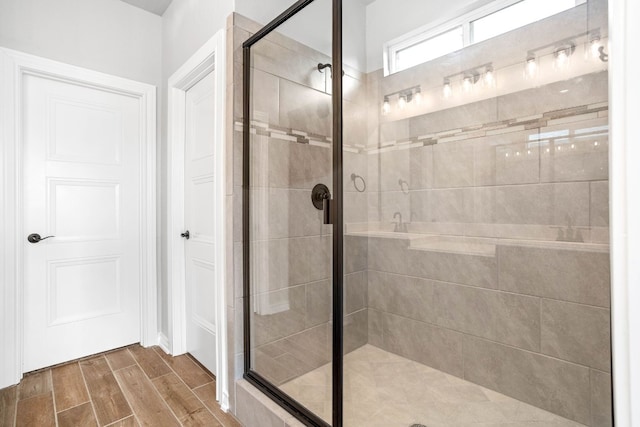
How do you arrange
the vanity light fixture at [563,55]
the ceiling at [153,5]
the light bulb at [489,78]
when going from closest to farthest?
1. the vanity light fixture at [563,55]
2. the light bulb at [489,78]
3. the ceiling at [153,5]

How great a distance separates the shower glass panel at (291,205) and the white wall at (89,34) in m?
1.33

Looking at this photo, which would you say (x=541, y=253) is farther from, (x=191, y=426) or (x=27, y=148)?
(x=27, y=148)

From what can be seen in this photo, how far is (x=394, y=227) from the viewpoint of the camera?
7.40 ft

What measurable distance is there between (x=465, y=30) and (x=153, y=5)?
7.49 ft

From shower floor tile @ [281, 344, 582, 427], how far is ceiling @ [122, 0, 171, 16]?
2.79 metres

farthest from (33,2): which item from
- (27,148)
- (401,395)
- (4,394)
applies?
(401,395)

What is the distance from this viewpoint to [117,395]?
1.86 meters

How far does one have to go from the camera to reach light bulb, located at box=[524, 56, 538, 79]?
1.72 meters

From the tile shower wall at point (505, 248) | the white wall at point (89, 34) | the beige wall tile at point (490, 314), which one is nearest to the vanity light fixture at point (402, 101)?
the tile shower wall at point (505, 248)

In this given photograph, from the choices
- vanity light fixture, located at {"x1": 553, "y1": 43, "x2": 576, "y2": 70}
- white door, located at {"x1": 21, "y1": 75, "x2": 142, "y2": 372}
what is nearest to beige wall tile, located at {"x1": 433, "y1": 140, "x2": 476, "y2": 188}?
vanity light fixture, located at {"x1": 553, "y1": 43, "x2": 576, "y2": 70}

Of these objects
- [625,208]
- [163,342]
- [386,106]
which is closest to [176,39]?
[386,106]

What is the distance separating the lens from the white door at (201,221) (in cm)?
213

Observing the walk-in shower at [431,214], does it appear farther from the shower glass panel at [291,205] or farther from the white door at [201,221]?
the white door at [201,221]

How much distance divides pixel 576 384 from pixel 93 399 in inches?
102
